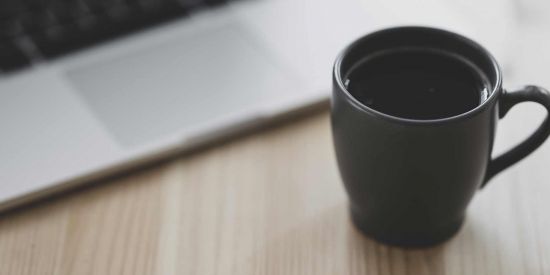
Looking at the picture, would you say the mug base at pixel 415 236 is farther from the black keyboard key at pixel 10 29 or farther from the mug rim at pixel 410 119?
the black keyboard key at pixel 10 29

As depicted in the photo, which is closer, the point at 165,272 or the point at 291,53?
the point at 165,272

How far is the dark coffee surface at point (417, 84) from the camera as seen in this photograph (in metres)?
0.41

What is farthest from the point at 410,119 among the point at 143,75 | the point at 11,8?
the point at 11,8

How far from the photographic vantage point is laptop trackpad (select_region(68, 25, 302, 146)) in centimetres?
53

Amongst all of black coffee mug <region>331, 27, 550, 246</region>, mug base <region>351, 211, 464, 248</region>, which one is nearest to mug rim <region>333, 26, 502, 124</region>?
black coffee mug <region>331, 27, 550, 246</region>

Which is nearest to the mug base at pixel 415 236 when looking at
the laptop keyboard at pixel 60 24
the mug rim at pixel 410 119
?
the mug rim at pixel 410 119

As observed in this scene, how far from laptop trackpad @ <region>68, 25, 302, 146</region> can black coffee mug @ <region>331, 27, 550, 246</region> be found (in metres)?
0.14

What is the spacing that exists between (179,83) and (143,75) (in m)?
0.04

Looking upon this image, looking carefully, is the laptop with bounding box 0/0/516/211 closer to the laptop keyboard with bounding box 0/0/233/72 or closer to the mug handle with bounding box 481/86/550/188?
the laptop keyboard with bounding box 0/0/233/72

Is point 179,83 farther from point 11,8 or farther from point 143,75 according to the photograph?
point 11,8

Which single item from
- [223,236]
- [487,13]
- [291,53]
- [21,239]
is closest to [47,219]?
[21,239]

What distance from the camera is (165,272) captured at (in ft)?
1.49

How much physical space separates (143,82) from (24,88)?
105mm

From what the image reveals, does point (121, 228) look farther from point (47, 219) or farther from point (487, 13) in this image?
point (487, 13)
